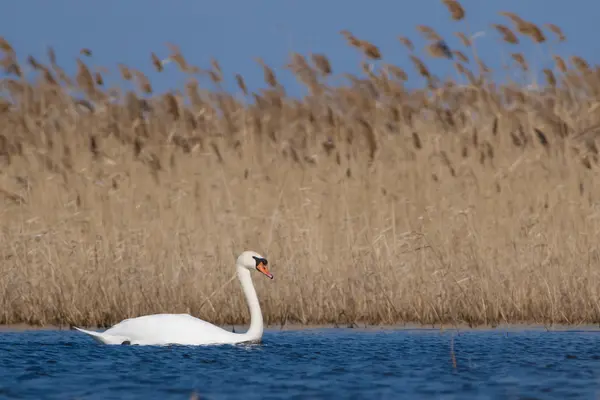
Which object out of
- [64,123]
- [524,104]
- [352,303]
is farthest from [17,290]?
[524,104]

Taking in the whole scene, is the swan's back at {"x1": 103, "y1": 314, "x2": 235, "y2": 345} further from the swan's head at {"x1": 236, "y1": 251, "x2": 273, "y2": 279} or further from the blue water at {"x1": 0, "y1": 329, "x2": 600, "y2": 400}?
the swan's head at {"x1": 236, "y1": 251, "x2": 273, "y2": 279}

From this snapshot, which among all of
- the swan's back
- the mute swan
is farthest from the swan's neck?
the swan's back

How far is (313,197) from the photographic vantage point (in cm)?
1280

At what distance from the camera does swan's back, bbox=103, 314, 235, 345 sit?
9.73 meters

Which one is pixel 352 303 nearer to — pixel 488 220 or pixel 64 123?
pixel 488 220

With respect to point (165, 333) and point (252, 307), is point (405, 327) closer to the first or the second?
point (252, 307)

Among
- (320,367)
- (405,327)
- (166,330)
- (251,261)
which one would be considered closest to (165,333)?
(166,330)

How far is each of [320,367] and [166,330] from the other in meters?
1.56

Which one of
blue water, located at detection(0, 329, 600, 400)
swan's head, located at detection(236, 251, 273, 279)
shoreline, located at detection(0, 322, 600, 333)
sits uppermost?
swan's head, located at detection(236, 251, 273, 279)

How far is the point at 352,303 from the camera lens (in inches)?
443

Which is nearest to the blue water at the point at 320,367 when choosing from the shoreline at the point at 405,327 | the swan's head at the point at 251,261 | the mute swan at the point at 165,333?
the mute swan at the point at 165,333

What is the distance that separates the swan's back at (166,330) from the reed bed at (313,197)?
1.57 metres

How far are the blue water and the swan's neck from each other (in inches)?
5.5

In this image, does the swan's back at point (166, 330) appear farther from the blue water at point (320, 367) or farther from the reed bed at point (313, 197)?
the reed bed at point (313, 197)
